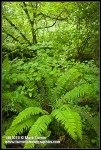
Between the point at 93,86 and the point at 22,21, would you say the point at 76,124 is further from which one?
the point at 22,21

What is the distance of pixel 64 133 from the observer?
3.95m

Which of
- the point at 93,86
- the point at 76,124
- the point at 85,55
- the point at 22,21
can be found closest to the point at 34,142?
the point at 76,124

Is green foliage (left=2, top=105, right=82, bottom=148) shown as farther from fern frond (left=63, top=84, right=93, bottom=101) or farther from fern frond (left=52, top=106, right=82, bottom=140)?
fern frond (left=63, top=84, right=93, bottom=101)

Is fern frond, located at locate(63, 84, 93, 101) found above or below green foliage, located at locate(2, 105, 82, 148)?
above

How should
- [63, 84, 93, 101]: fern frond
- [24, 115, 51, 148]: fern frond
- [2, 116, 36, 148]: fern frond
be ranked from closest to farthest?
[24, 115, 51, 148]: fern frond < [2, 116, 36, 148]: fern frond < [63, 84, 93, 101]: fern frond

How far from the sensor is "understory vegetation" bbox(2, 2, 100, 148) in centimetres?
356

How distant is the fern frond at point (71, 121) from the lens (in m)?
3.27

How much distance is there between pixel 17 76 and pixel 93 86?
5.11 ft

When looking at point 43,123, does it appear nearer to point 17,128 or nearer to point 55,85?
point 17,128

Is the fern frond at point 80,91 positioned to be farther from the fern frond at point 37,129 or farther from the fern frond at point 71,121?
the fern frond at point 37,129

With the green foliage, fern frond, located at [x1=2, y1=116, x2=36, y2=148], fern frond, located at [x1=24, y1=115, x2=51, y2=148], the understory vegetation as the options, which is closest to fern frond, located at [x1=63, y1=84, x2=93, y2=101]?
the understory vegetation

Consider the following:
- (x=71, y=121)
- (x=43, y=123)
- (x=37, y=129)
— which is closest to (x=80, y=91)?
(x=71, y=121)

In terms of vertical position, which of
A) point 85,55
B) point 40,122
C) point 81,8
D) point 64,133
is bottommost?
point 64,133

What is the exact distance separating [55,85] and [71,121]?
4.98 ft
